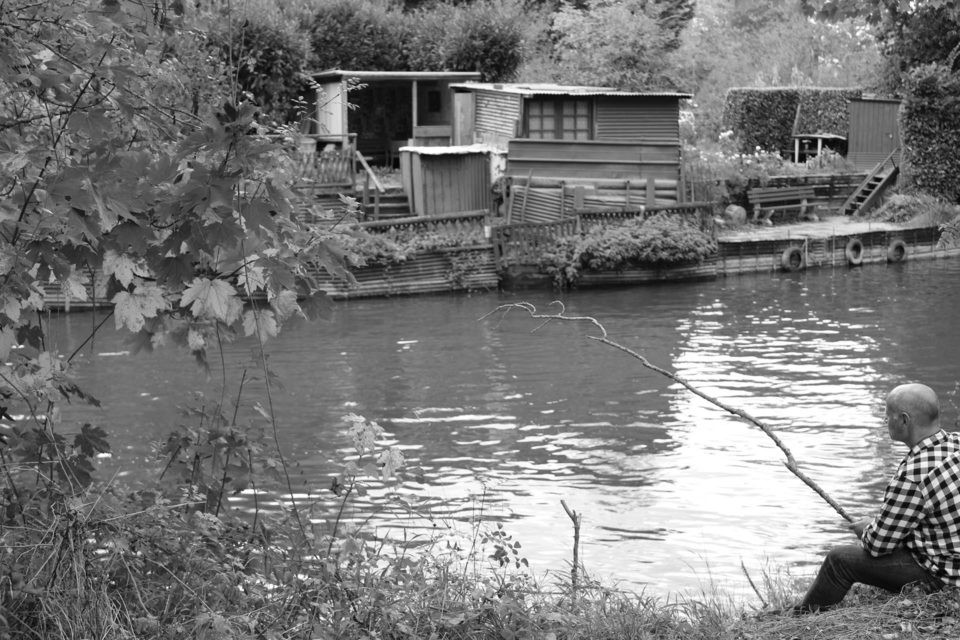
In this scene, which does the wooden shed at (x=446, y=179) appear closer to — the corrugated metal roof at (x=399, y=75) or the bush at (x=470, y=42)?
the corrugated metal roof at (x=399, y=75)

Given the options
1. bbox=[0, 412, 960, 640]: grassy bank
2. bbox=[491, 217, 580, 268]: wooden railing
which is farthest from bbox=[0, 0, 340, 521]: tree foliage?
bbox=[491, 217, 580, 268]: wooden railing

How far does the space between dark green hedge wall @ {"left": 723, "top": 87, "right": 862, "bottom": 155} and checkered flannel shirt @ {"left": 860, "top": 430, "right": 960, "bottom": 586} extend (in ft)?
135

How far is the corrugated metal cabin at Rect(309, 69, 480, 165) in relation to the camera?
38125 mm

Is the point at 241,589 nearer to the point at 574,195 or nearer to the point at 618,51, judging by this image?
the point at 574,195

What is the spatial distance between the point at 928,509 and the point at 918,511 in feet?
0.17

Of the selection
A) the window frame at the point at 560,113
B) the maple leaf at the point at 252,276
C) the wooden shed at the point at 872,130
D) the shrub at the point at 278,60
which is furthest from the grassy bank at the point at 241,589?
the wooden shed at the point at 872,130

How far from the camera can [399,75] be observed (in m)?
36.9

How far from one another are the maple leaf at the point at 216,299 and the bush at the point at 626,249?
24088 mm

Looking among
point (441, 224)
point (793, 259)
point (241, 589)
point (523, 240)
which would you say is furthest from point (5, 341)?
point (793, 259)

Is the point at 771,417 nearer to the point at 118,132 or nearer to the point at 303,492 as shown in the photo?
the point at 303,492

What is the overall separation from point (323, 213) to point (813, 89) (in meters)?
43.2

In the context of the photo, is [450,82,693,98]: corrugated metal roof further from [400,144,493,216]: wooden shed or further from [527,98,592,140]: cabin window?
[400,144,493,216]: wooden shed

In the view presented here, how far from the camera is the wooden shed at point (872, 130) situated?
41031 millimetres

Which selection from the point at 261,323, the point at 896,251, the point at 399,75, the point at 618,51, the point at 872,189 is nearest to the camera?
the point at 261,323
